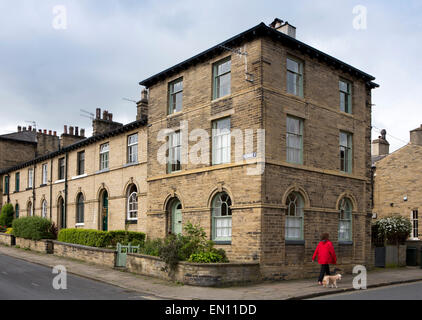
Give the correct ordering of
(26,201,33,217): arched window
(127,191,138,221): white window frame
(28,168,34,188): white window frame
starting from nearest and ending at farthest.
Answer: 1. (127,191,138,221): white window frame
2. (28,168,34,188): white window frame
3. (26,201,33,217): arched window

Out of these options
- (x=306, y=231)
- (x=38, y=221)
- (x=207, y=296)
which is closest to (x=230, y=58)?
(x=306, y=231)

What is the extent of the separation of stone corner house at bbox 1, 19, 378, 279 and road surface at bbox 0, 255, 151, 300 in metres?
4.57

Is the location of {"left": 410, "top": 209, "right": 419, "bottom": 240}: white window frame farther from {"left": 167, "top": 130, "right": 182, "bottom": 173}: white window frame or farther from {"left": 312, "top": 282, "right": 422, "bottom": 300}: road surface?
{"left": 167, "top": 130, "right": 182, "bottom": 173}: white window frame

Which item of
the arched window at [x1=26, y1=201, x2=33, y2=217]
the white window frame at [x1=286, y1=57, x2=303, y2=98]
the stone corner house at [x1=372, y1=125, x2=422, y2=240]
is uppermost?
the white window frame at [x1=286, y1=57, x2=303, y2=98]

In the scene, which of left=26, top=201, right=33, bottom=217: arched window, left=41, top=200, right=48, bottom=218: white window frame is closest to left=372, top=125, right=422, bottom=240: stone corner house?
left=41, top=200, right=48, bottom=218: white window frame

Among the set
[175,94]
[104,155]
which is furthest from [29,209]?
[175,94]

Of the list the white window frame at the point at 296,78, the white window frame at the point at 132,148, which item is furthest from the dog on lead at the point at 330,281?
the white window frame at the point at 132,148

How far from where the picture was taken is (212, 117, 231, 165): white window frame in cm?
1780

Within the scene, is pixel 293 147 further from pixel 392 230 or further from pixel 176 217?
pixel 392 230

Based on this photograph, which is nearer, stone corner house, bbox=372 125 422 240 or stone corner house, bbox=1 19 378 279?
stone corner house, bbox=1 19 378 279

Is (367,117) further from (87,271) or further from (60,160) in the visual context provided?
(60,160)
